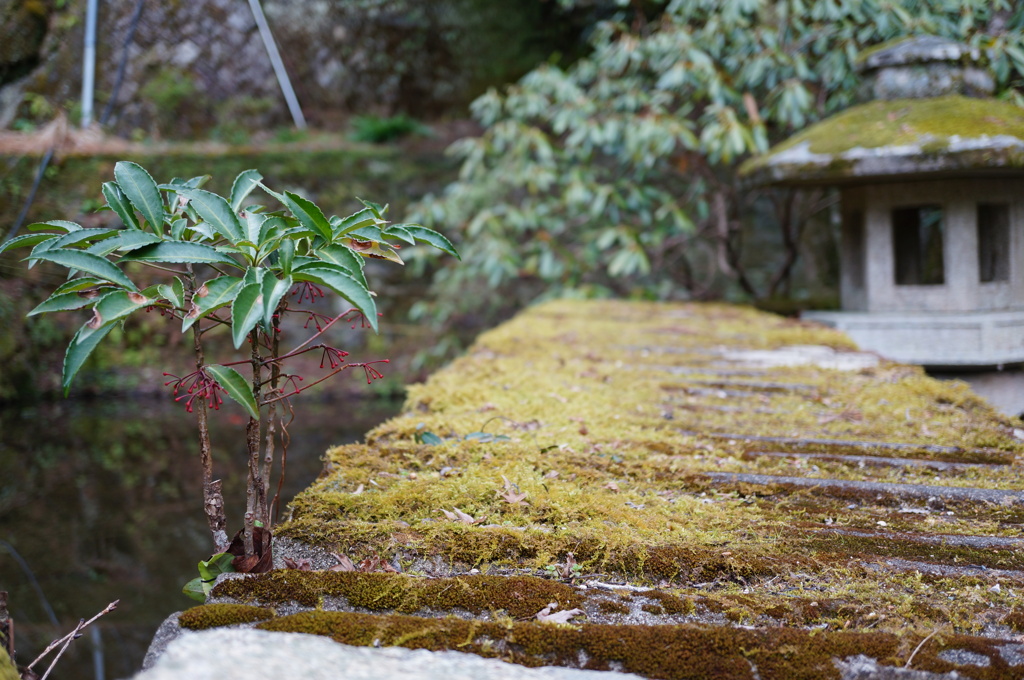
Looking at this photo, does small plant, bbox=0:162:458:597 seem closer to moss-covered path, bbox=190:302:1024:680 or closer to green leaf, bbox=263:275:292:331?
green leaf, bbox=263:275:292:331

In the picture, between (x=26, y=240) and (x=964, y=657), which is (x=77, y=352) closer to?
(x=26, y=240)

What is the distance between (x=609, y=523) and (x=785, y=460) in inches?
26.9

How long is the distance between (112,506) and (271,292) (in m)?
4.21

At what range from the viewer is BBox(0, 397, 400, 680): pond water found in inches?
122

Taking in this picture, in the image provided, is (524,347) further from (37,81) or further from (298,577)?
(37,81)

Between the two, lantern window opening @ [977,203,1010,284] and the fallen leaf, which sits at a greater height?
lantern window opening @ [977,203,1010,284]

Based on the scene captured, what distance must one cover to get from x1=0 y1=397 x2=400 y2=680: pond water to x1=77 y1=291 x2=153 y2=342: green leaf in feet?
7.65

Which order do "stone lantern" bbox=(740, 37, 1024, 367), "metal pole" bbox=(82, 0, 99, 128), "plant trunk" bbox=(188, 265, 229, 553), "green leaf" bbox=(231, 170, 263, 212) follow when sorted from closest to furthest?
"plant trunk" bbox=(188, 265, 229, 553)
"green leaf" bbox=(231, 170, 263, 212)
"stone lantern" bbox=(740, 37, 1024, 367)
"metal pole" bbox=(82, 0, 99, 128)

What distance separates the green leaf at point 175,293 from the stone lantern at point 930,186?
329cm

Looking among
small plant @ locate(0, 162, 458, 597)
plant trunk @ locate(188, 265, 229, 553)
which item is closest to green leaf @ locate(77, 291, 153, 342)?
small plant @ locate(0, 162, 458, 597)

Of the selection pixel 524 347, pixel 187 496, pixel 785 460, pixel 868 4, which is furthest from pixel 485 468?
pixel 868 4

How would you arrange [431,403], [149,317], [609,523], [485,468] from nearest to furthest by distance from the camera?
[609,523] → [485,468] → [431,403] → [149,317]

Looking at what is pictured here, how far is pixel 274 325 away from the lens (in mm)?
1261

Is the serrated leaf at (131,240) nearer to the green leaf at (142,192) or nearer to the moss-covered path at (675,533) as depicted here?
the green leaf at (142,192)
